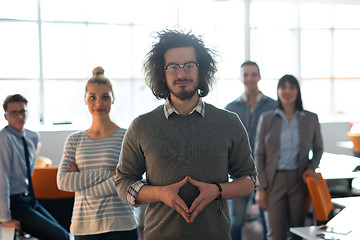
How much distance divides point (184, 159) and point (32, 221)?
2289 mm

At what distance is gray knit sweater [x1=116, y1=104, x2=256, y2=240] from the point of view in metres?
1.61

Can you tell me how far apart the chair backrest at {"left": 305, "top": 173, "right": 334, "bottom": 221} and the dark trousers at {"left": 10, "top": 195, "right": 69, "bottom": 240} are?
2.05 metres

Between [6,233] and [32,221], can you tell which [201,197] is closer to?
[6,233]

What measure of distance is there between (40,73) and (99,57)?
1350 mm

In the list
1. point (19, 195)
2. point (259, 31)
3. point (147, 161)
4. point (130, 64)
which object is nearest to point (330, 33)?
point (259, 31)

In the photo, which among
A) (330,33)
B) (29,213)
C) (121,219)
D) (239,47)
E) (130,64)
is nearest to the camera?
(121,219)

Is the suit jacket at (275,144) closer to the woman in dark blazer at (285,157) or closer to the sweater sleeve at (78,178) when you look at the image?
the woman in dark blazer at (285,157)

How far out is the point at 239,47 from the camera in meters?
10.4

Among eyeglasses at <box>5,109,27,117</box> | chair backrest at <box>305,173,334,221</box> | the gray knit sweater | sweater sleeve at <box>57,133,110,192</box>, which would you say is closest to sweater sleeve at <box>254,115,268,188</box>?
chair backrest at <box>305,173,334,221</box>

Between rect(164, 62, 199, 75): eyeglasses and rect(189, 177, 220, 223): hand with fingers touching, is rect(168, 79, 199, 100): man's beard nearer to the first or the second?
rect(164, 62, 199, 75): eyeglasses

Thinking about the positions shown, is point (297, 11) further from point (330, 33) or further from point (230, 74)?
point (230, 74)

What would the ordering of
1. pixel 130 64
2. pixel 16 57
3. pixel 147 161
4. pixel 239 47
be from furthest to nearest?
pixel 239 47 → pixel 130 64 → pixel 16 57 → pixel 147 161

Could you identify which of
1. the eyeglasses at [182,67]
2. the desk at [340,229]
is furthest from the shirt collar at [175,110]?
the desk at [340,229]

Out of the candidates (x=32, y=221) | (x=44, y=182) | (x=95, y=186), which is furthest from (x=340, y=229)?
(x=44, y=182)
